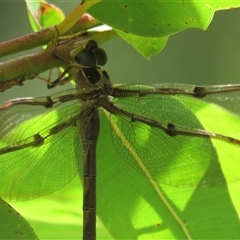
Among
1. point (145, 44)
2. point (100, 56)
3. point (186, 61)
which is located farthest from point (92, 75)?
point (186, 61)

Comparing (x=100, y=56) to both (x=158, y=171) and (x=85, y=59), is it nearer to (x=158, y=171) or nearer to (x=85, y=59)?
(x=85, y=59)

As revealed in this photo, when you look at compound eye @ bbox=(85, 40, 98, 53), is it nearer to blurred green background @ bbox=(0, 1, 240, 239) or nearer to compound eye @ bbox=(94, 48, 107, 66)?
compound eye @ bbox=(94, 48, 107, 66)

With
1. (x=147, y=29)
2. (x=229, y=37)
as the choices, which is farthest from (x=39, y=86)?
(x=147, y=29)

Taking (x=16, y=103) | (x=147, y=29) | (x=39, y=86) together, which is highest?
(x=147, y=29)

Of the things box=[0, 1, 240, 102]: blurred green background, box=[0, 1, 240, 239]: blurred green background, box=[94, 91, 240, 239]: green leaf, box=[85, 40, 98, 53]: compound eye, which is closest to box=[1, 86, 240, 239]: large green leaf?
box=[94, 91, 240, 239]: green leaf

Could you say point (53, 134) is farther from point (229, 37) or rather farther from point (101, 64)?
point (229, 37)

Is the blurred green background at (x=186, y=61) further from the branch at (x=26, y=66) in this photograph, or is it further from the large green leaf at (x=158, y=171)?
the branch at (x=26, y=66)

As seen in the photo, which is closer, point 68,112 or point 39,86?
point 68,112
